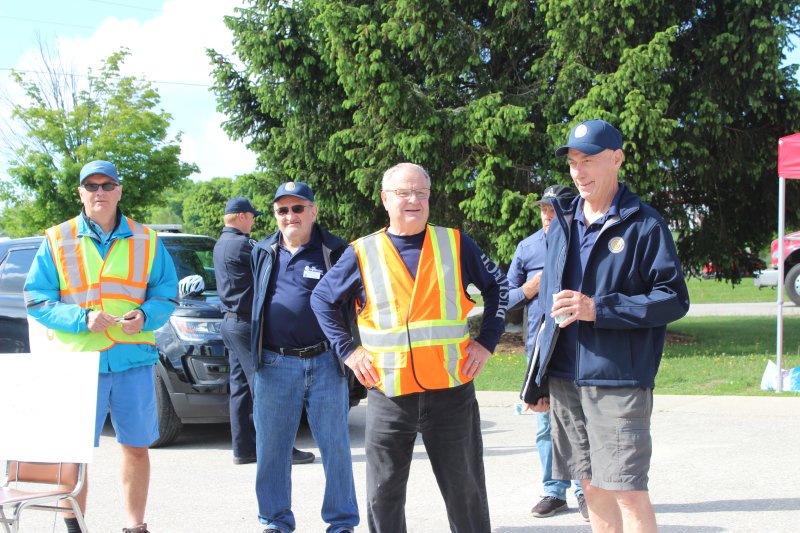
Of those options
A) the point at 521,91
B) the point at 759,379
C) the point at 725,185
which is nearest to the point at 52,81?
the point at 521,91

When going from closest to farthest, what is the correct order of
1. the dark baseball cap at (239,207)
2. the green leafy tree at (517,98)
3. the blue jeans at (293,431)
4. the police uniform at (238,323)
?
1. the blue jeans at (293,431)
2. the police uniform at (238,323)
3. the dark baseball cap at (239,207)
4. the green leafy tree at (517,98)

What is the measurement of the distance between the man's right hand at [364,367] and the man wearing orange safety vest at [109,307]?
4.71ft

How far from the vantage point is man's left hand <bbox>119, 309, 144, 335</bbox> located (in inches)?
184

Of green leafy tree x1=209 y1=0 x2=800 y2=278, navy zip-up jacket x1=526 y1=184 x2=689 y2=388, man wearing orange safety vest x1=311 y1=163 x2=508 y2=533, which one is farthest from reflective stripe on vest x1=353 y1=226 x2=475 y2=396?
green leafy tree x1=209 y1=0 x2=800 y2=278

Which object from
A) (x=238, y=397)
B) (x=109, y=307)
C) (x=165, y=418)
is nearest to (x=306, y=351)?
(x=109, y=307)

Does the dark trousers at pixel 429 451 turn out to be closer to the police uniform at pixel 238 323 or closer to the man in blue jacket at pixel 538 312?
the man in blue jacket at pixel 538 312

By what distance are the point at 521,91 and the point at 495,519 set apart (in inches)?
396

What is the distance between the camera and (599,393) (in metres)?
3.58

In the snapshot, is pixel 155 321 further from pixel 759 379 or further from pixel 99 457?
pixel 759 379

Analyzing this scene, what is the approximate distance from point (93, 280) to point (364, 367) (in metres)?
1.78

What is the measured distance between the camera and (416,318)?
3818mm

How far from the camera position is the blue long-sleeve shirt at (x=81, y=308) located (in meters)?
4.63

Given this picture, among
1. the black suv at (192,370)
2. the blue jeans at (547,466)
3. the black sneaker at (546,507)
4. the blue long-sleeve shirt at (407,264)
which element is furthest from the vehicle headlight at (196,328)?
the blue long-sleeve shirt at (407,264)

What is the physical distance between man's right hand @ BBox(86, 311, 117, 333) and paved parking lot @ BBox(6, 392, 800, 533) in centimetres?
156
